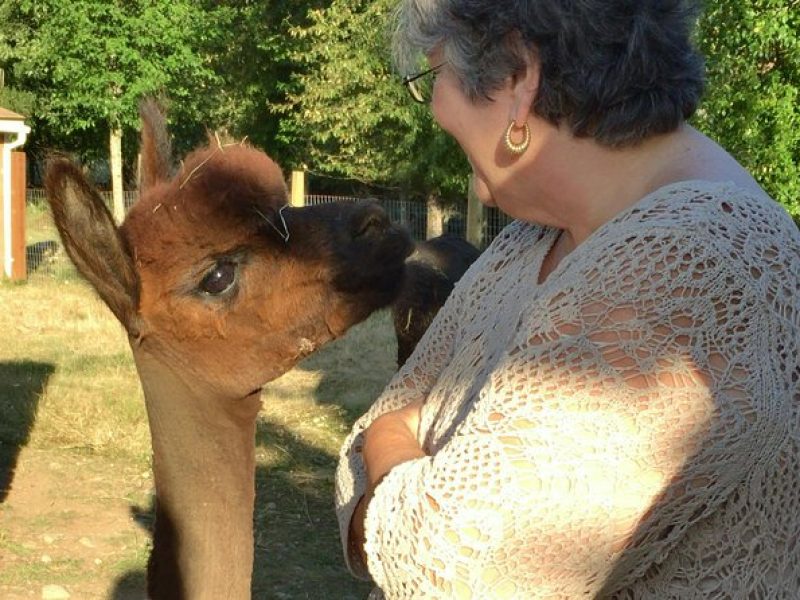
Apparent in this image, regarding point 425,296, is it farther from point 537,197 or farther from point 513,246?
point 537,197

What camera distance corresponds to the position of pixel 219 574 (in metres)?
2.69

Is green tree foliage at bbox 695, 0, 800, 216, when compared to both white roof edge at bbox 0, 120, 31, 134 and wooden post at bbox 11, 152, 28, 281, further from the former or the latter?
white roof edge at bbox 0, 120, 31, 134

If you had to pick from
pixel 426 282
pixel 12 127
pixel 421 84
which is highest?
pixel 421 84

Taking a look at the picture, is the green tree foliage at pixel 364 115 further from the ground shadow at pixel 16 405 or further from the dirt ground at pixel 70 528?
the dirt ground at pixel 70 528

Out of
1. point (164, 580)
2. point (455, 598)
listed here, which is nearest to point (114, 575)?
point (164, 580)

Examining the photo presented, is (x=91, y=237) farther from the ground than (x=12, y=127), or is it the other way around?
(x=91, y=237)

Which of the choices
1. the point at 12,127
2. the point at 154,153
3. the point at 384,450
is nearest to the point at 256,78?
the point at 12,127

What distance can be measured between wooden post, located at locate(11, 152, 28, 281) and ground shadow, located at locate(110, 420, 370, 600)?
1085cm

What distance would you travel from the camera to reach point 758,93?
9.04 meters

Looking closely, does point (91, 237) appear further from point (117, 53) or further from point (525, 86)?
point (117, 53)

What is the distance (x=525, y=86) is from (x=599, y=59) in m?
0.12

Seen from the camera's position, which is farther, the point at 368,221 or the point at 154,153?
the point at 154,153

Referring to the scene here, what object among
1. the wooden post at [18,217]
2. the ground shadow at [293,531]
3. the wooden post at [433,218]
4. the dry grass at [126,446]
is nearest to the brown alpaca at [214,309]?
the dry grass at [126,446]

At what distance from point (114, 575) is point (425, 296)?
274 cm
